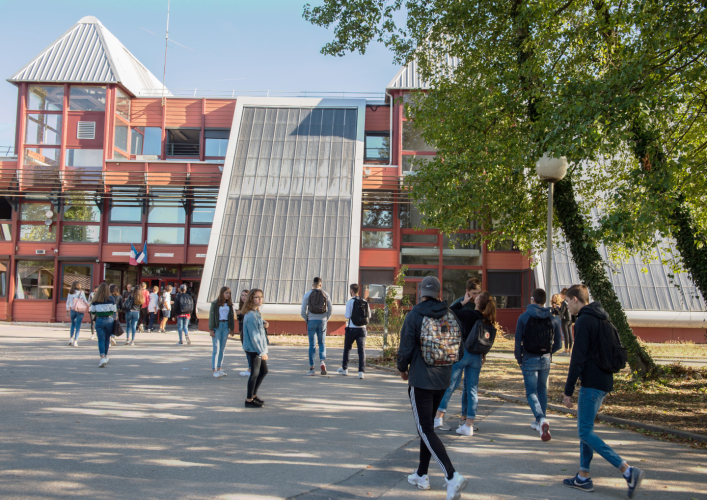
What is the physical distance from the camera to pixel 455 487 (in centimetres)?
437

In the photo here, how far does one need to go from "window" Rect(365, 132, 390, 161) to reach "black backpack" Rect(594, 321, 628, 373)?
2182 cm

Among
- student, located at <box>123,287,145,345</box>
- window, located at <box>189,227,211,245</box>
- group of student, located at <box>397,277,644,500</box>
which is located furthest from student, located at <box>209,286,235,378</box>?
window, located at <box>189,227,211,245</box>

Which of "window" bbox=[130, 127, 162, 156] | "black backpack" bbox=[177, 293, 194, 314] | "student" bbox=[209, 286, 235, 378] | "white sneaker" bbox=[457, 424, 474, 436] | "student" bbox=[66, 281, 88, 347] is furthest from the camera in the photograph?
"window" bbox=[130, 127, 162, 156]

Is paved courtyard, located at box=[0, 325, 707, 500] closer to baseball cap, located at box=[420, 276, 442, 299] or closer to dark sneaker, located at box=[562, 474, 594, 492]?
dark sneaker, located at box=[562, 474, 594, 492]

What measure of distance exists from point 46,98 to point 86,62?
2539 millimetres

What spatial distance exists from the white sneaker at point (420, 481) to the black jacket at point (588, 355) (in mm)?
1569

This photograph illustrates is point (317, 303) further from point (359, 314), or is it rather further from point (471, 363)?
point (471, 363)

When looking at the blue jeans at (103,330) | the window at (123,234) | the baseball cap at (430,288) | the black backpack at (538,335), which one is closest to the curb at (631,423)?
the black backpack at (538,335)

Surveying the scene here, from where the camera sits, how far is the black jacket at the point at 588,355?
4977mm

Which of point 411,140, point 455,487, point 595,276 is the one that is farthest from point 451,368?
point 411,140

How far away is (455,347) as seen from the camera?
4781 mm

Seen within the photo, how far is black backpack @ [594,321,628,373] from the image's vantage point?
4941 mm

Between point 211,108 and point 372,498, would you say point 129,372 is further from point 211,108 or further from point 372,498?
point 211,108

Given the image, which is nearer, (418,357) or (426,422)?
(426,422)
